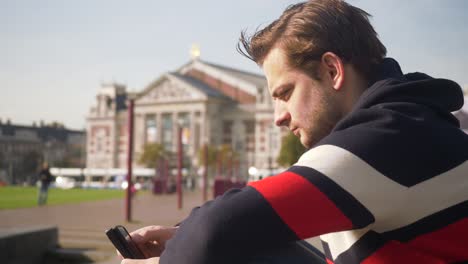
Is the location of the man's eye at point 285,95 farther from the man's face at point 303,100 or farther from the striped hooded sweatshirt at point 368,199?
the striped hooded sweatshirt at point 368,199

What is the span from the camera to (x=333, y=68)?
1.20m

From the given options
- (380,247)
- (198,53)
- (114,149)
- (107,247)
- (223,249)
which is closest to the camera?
(223,249)

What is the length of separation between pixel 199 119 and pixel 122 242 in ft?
210

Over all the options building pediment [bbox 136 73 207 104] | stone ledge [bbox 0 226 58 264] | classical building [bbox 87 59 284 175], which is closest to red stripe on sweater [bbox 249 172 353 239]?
stone ledge [bbox 0 226 58 264]

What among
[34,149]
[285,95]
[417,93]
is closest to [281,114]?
[285,95]

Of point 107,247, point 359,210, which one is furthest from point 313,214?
point 107,247

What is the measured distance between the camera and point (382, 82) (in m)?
1.14

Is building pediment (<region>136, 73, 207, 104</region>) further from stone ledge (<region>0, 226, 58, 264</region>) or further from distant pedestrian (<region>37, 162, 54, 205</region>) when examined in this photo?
stone ledge (<region>0, 226, 58, 264</region>)

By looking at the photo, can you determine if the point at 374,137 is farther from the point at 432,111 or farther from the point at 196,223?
the point at 196,223

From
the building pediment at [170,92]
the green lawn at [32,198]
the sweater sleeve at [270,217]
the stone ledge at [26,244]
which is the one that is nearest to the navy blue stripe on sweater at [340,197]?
the sweater sleeve at [270,217]

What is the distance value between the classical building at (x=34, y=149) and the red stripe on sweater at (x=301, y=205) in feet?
254

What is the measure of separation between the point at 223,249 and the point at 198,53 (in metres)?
78.7

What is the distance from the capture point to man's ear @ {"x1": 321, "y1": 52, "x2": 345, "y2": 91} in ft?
3.90

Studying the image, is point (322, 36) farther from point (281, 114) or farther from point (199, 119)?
point (199, 119)
